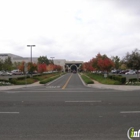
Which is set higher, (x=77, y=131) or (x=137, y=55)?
(x=137, y=55)

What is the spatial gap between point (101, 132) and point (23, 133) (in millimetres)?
2213

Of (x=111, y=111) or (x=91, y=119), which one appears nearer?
(x=91, y=119)

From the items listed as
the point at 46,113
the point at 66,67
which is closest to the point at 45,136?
the point at 46,113

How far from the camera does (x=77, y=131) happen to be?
22.5ft

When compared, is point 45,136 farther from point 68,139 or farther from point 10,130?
point 10,130

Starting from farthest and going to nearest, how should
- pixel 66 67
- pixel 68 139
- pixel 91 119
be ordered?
1. pixel 66 67
2. pixel 91 119
3. pixel 68 139

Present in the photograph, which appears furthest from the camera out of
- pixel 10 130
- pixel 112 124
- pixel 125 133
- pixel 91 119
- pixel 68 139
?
pixel 91 119
